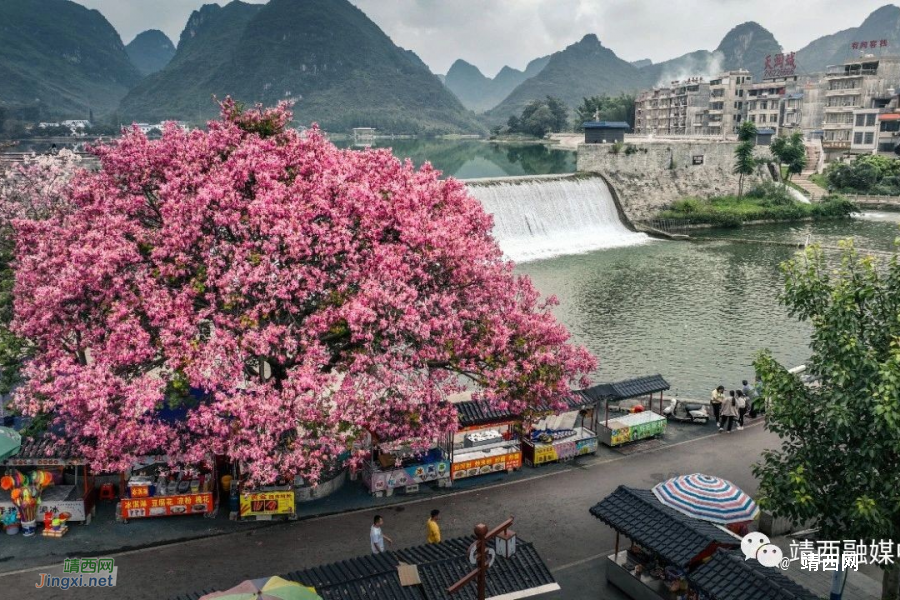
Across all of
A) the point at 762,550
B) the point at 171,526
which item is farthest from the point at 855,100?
the point at 171,526

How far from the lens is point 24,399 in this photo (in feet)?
56.2

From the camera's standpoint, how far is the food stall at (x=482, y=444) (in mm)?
20891

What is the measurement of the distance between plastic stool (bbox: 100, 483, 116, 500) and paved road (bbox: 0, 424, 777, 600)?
6.42ft

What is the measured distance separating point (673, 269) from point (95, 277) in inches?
1794

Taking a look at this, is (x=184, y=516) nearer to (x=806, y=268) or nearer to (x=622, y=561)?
(x=622, y=561)

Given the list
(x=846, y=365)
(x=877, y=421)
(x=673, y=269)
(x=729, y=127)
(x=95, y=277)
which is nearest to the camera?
(x=877, y=421)

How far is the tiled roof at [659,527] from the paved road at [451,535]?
1.75 metres

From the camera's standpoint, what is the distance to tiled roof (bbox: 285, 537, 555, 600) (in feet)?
43.1

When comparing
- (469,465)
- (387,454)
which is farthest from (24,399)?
(469,465)

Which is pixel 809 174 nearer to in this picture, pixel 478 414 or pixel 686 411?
pixel 686 411

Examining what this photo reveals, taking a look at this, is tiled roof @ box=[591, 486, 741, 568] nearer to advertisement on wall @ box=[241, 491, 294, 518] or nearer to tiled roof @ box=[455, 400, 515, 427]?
Answer: tiled roof @ box=[455, 400, 515, 427]

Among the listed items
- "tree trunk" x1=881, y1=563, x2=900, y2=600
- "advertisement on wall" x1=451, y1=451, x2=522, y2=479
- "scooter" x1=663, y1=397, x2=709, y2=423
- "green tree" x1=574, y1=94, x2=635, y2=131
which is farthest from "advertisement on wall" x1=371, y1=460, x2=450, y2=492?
"green tree" x1=574, y1=94, x2=635, y2=131

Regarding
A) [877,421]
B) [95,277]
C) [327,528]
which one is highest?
[95,277]
